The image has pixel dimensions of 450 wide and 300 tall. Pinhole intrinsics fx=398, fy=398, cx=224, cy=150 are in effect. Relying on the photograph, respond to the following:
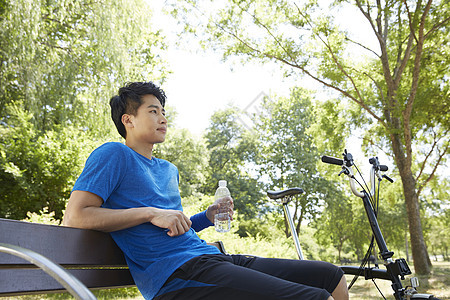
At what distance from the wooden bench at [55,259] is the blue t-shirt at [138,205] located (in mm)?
99

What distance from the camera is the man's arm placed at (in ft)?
4.90

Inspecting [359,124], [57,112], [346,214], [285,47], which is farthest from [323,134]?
[346,214]

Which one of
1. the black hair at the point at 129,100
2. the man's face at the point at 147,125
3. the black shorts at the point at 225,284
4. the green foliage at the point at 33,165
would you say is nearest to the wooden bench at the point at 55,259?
the black shorts at the point at 225,284

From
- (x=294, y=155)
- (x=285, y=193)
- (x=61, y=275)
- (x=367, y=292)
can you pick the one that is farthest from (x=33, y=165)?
(x=294, y=155)

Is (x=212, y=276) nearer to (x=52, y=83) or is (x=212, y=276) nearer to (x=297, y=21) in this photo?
(x=297, y=21)

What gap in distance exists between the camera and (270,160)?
22.2m

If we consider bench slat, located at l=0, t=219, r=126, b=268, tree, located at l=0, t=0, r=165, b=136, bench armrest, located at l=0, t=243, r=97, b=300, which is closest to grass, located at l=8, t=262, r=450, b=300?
tree, located at l=0, t=0, r=165, b=136

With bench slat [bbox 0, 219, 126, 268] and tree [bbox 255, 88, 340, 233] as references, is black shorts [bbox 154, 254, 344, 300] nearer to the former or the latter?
bench slat [bbox 0, 219, 126, 268]

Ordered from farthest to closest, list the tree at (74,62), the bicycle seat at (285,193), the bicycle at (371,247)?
the tree at (74,62) → the bicycle seat at (285,193) → the bicycle at (371,247)

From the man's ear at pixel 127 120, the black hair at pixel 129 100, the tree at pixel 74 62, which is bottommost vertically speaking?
the man's ear at pixel 127 120

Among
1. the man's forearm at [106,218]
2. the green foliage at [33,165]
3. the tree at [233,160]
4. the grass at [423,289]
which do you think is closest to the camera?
the man's forearm at [106,218]

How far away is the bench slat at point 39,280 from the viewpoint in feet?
3.97

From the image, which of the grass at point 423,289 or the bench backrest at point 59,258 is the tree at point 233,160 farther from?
the bench backrest at point 59,258

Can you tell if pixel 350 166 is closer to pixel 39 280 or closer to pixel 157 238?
pixel 157 238
